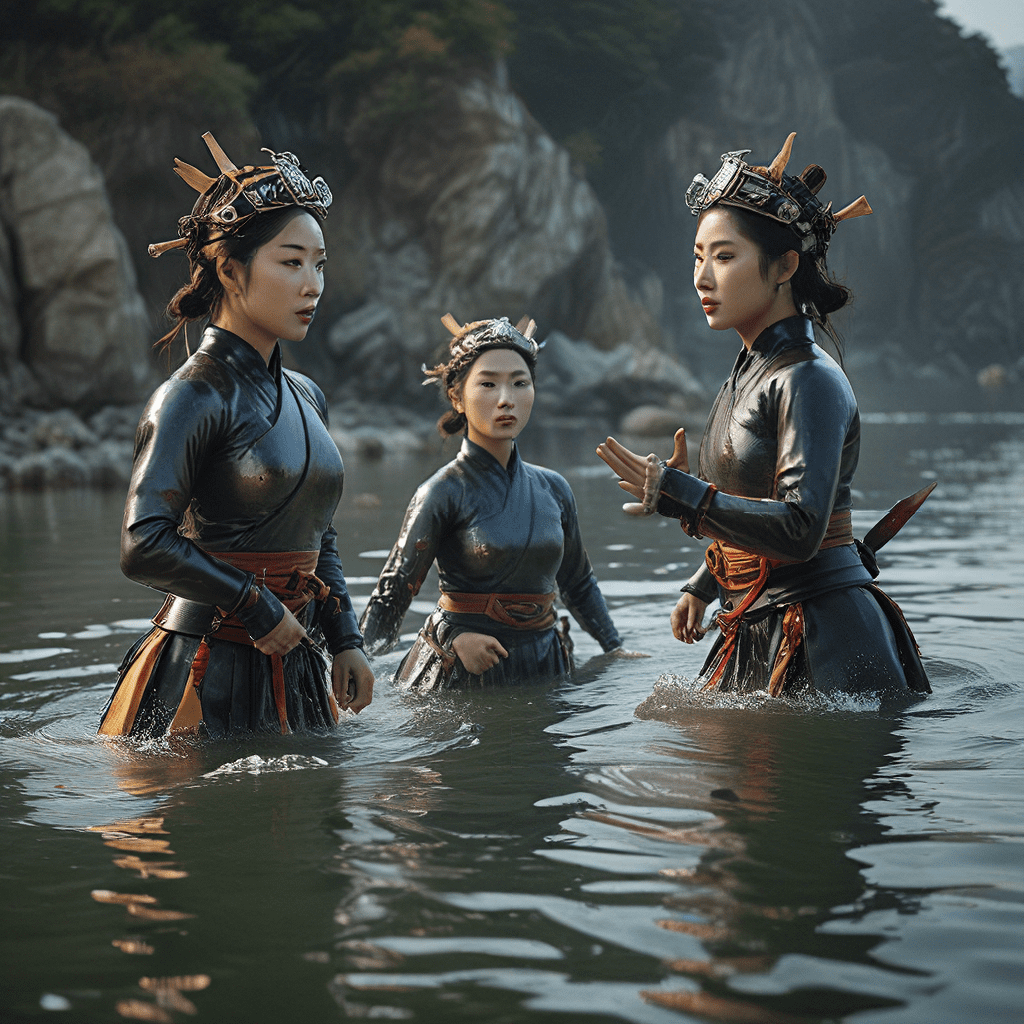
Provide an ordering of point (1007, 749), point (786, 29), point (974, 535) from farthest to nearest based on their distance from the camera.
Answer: point (786, 29) → point (974, 535) → point (1007, 749)

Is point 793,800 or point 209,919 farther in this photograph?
point 793,800

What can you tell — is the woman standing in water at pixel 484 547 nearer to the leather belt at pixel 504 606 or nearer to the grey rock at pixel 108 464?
the leather belt at pixel 504 606

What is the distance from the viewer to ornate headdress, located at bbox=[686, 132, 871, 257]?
4062 millimetres

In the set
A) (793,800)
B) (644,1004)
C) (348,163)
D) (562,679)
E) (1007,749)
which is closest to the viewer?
(644,1004)

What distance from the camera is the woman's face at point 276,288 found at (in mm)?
3908

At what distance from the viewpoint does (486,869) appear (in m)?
2.83

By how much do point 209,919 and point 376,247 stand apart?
32.4m

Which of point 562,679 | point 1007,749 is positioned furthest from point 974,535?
point 1007,749

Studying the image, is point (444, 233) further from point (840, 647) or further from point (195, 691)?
point (195, 691)

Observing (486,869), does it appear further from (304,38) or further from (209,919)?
(304,38)

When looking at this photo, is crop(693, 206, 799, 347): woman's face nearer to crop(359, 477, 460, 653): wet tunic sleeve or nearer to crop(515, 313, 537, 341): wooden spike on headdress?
crop(515, 313, 537, 341): wooden spike on headdress

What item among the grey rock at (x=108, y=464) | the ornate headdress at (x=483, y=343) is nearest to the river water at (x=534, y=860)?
the ornate headdress at (x=483, y=343)

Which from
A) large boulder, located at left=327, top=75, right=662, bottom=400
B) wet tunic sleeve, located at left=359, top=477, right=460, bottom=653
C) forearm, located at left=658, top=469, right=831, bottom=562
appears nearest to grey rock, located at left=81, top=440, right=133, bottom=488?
wet tunic sleeve, located at left=359, top=477, right=460, bottom=653

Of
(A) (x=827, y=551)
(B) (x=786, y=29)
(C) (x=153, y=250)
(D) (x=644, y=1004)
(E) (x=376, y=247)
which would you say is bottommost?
(D) (x=644, y=1004)
